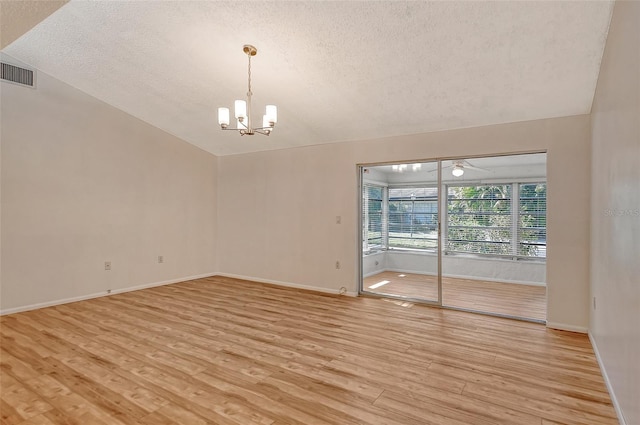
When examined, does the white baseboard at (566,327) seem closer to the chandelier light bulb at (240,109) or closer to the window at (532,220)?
the window at (532,220)

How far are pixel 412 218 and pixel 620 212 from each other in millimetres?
4879

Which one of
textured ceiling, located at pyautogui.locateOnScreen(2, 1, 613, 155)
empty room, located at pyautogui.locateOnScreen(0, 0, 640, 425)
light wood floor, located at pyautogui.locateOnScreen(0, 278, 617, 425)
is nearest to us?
light wood floor, located at pyautogui.locateOnScreen(0, 278, 617, 425)

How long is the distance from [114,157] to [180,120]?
1181 millimetres

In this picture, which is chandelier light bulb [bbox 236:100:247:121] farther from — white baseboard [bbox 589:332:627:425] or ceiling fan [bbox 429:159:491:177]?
ceiling fan [bbox 429:159:491:177]

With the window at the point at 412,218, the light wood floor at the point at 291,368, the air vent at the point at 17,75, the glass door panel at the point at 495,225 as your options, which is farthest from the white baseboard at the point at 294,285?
the air vent at the point at 17,75

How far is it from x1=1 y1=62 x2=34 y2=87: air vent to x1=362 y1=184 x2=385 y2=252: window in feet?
17.1

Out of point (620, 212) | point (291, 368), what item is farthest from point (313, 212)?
point (620, 212)

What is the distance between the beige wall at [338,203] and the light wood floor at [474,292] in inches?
29.9

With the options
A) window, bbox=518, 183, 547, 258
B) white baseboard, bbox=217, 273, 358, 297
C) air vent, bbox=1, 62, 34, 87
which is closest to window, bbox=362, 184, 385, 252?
white baseboard, bbox=217, 273, 358, 297

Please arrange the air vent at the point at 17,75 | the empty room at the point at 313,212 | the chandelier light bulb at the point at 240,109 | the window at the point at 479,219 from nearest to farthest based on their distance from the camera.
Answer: the empty room at the point at 313,212 < the chandelier light bulb at the point at 240,109 < the air vent at the point at 17,75 < the window at the point at 479,219

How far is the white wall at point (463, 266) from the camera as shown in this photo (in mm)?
6262

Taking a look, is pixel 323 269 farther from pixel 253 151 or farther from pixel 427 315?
pixel 253 151

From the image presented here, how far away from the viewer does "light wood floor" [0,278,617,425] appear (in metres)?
2.15

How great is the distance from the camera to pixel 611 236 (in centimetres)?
239
